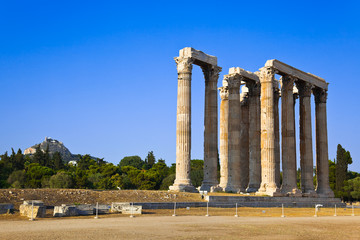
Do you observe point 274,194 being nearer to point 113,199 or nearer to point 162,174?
point 113,199

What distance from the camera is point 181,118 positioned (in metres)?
40.4

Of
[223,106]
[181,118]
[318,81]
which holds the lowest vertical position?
[181,118]

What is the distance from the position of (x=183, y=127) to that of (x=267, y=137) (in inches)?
436

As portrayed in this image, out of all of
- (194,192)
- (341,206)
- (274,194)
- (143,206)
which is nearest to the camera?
(143,206)

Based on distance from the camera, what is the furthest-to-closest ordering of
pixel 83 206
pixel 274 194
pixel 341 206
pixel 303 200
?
pixel 341 206, pixel 303 200, pixel 274 194, pixel 83 206

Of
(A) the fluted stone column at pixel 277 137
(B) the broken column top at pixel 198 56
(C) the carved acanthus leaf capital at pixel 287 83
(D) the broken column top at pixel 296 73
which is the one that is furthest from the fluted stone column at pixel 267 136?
(B) the broken column top at pixel 198 56

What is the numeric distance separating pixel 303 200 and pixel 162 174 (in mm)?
64506

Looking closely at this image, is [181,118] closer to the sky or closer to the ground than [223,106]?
closer to the ground

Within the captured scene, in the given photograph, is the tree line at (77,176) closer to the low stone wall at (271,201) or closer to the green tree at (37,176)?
the green tree at (37,176)

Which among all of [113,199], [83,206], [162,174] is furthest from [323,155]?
[162,174]

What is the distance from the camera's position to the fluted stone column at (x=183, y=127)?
39.5 meters

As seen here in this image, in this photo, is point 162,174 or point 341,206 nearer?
point 341,206

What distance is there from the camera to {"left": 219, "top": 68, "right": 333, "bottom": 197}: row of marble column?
46.0 meters

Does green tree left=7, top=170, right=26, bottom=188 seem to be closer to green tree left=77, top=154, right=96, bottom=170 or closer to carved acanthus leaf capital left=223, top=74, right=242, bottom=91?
green tree left=77, top=154, right=96, bottom=170
